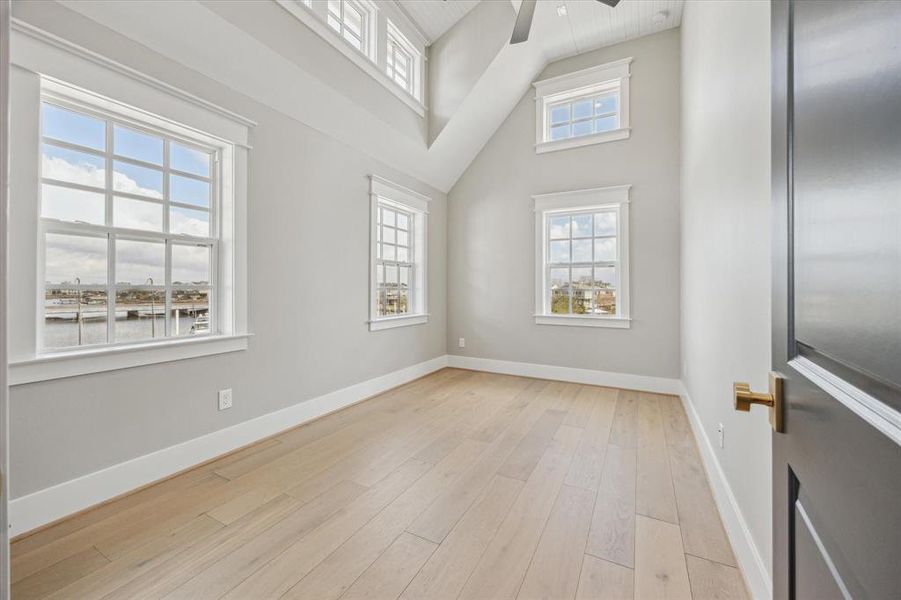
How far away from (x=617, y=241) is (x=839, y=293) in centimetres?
405

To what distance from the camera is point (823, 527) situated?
49 cm

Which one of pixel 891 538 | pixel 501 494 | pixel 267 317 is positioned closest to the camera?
pixel 891 538

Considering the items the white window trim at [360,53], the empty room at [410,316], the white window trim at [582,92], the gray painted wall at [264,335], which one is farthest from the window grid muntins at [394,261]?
the white window trim at [582,92]

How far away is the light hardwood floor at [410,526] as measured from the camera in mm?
1429

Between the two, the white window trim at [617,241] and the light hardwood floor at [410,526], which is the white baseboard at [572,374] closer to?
the white window trim at [617,241]

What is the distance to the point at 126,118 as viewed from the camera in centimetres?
208

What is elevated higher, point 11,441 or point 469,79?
point 469,79

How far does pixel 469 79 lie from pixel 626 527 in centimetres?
407

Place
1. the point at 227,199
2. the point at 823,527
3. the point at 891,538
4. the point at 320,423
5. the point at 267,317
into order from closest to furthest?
the point at 891,538 < the point at 823,527 < the point at 227,199 < the point at 267,317 < the point at 320,423

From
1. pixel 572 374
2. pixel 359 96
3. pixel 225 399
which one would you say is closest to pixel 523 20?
pixel 359 96

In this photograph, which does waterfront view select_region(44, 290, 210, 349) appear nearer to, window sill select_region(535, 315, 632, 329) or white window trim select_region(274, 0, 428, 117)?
white window trim select_region(274, 0, 428, 117)

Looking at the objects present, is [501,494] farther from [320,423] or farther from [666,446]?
[320,423]

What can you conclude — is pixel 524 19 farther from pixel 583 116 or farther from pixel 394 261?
pixel 394 261

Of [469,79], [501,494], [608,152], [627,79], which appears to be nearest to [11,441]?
[501,494]
